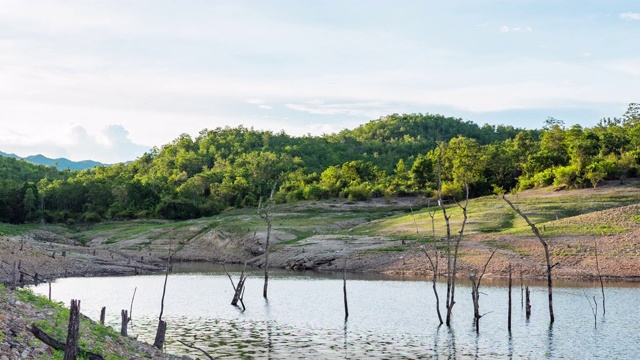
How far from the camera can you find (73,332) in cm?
2014

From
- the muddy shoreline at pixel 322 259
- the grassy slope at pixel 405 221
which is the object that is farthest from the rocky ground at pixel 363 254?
the grassy slope at pixel 405 221

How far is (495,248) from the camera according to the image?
3605 inches

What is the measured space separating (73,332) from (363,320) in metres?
34.8

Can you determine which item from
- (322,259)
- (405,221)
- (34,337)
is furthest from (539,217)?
(34,337)

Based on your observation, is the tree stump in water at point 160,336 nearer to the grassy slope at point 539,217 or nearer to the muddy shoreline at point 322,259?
the muddy shoreline at point 322,259

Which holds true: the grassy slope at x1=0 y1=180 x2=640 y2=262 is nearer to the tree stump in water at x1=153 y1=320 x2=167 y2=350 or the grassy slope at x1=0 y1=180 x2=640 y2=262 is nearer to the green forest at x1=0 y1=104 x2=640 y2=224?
the green forest at x1=0 y1=104 x2=640 y2=224

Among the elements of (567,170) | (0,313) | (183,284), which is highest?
(567,170)

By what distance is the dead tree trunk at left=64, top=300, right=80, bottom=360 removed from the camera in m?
19.9

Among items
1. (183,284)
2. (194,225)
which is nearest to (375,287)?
(183,284)

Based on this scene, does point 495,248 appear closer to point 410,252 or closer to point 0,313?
point 410,252

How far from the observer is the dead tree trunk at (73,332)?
1988 cm

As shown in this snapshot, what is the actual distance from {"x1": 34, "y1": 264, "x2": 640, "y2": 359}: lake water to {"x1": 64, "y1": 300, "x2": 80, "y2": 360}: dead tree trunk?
18051 millimetres

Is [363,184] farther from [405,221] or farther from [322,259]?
[322,259]

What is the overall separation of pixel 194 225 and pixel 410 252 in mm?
53101
